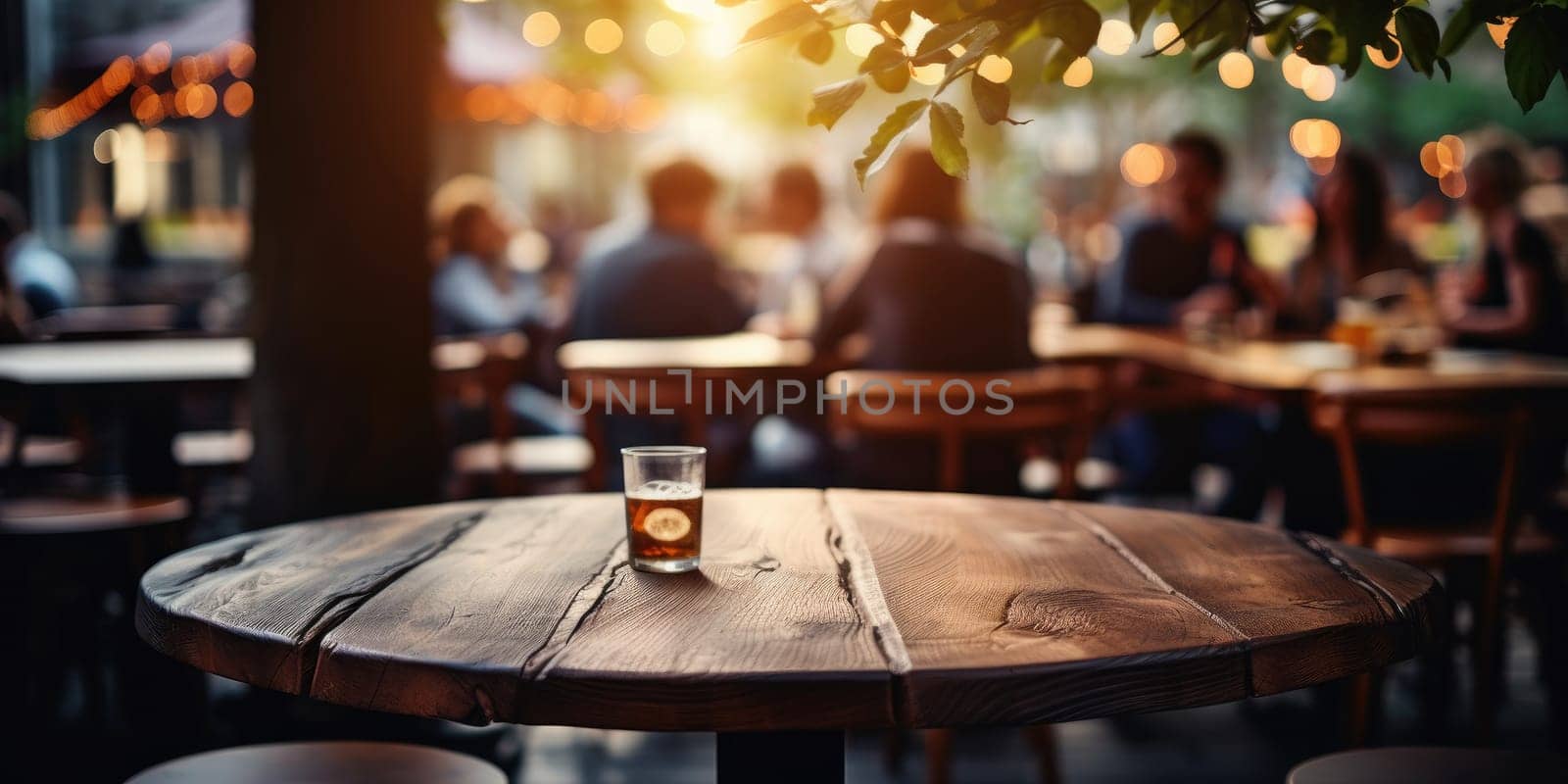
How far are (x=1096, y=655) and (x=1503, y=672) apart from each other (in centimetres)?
315

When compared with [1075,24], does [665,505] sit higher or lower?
lower

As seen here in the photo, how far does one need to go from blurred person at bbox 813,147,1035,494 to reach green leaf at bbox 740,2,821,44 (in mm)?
2203

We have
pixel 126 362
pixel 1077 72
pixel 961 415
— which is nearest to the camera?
pixel 1077 72

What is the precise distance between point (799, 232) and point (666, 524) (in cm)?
449

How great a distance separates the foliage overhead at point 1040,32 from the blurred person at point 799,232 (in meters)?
4.04

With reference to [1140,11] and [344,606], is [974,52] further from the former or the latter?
[344,606]

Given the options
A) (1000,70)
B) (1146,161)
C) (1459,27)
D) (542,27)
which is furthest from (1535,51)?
(1146,161)

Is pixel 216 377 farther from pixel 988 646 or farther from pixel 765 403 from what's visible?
pixel 988 646

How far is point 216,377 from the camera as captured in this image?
3.28 m

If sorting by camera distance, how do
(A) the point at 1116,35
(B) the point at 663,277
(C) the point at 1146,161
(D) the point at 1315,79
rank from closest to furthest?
(B) the point at 663,277 → (A) the point at 1116,35 → (D) the point at 1315,79 → (C) the point at 1146,161

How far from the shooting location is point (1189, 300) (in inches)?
200

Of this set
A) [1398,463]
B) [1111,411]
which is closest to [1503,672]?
[1398,463]

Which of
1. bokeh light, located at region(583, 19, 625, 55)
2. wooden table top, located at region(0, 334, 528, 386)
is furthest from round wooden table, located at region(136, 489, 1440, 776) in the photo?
bokeh light, located at region(583, 19, 625, 55)

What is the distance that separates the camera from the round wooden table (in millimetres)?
987
